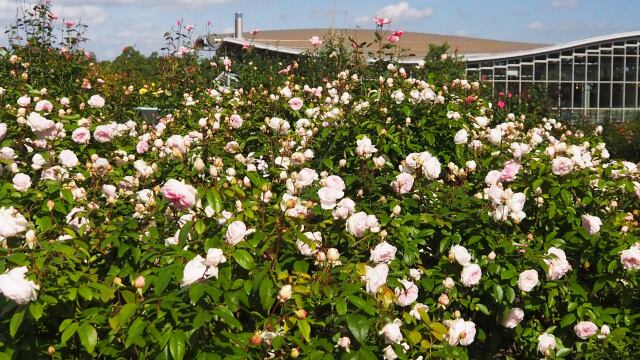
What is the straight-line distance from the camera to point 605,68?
26.2 m

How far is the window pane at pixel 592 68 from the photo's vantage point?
26.0 metres

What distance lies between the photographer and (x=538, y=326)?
2824 mm

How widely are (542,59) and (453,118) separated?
23.7 meters

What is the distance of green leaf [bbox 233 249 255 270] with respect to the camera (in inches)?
77.4

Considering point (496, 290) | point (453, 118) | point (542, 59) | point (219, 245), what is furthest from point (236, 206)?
point (542, 59)

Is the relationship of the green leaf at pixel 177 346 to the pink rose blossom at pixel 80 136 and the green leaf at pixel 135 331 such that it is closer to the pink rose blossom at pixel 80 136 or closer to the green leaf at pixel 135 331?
the green leaf at pixel 135 331

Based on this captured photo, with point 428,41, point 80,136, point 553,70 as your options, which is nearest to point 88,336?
point 80,136

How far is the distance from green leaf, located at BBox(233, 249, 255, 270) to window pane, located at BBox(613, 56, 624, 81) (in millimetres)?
26699

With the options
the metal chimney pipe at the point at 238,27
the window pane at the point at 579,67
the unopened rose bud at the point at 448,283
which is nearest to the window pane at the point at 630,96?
the window pane at the point at 579,67

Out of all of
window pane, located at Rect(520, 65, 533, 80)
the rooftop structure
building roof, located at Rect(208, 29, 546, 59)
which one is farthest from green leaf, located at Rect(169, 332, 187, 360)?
building roof, located at Rect(208, 29, 546, 59)

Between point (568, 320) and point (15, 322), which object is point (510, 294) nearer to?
point (568, 320)

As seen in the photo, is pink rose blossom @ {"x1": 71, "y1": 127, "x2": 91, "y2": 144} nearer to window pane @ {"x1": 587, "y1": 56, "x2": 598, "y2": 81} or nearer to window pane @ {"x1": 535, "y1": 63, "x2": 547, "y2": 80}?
window pane @ {"x1": 535, "y1": 63, "x2": 547, "y2": 80}

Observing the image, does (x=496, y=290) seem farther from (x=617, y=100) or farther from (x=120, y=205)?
(x=617, y=100)

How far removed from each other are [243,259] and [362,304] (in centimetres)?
35
